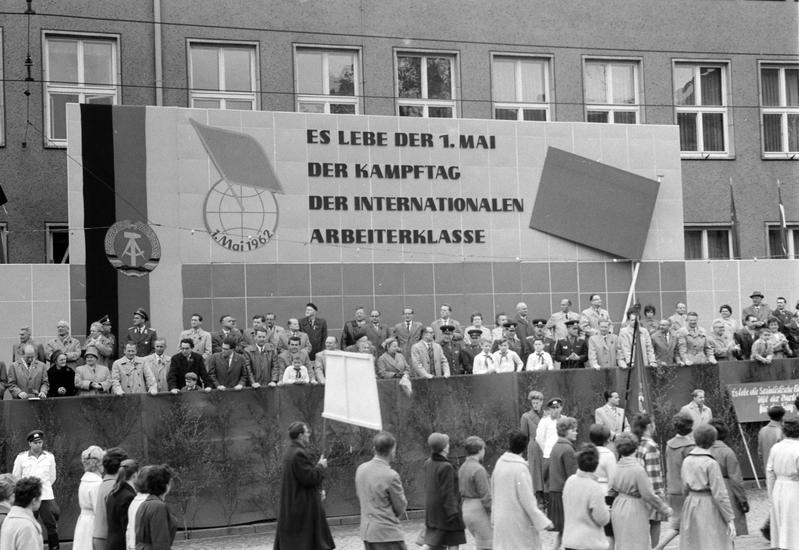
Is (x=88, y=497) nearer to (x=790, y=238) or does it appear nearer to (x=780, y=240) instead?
(x=780, y=240)

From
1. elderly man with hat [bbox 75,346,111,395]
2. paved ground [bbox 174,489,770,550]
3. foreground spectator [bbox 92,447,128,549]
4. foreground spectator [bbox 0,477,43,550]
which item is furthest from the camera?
elderly man with hat [bbox 75,346,111,395]

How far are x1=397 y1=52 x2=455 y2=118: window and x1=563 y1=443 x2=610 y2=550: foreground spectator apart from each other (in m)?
17.8

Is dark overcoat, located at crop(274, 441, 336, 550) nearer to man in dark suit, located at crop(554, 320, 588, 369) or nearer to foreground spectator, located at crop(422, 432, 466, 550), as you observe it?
foreground spectator, located at crop(422, 432, 466, 550)

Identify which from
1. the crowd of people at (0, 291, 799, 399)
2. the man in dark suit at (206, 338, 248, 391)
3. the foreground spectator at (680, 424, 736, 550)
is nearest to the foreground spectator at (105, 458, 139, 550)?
the foreground spectator at (680, 424, 736, 550)

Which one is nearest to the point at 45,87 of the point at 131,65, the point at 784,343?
the point at 131,65

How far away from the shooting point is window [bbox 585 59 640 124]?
30047mm

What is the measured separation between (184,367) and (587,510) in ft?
28.2

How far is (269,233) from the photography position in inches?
915

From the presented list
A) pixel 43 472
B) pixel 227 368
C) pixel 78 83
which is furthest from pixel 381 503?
pixel 78 83

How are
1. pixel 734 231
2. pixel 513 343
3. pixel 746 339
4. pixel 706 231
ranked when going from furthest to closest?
1. pixel 706 231
2. pixel 734 231
3. pixel 746 339
4. pixel 513 343

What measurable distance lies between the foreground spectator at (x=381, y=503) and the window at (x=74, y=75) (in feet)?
52.3

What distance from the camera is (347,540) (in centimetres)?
1730

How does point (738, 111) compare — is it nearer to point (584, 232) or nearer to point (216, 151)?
point (584, 232)

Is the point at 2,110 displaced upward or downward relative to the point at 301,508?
upward
